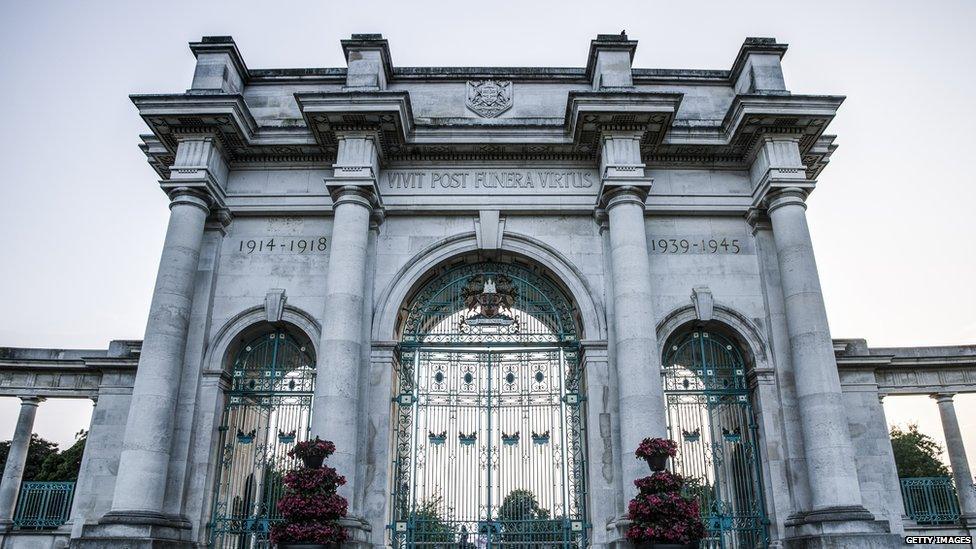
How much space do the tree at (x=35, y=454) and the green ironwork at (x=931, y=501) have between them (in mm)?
43345

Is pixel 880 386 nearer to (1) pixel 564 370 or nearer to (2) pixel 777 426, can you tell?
(2) pixel 777 426

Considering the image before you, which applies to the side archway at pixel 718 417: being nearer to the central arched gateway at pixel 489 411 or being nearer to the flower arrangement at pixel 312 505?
the central arched gateway at pixel 489 411

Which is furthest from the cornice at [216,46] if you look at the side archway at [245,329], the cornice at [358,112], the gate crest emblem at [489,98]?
the side archway at [245,329]

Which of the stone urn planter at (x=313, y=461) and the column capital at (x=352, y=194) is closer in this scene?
the stone urn planter at (x=313, y=461)

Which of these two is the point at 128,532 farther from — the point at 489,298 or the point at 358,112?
the point at 358,112

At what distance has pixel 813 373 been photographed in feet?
44.3

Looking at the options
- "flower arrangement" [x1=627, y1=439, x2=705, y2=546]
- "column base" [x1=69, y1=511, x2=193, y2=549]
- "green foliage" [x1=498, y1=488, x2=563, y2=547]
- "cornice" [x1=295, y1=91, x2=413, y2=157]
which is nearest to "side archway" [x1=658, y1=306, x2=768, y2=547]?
"green foliage" [x1=498, y1=488, x2=563, y2=547]

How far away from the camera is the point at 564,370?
15.4 meters

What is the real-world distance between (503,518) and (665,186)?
26.5ft

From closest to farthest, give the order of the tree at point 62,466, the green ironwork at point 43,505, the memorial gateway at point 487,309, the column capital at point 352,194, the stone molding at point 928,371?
the memorial gateway at point 487,309 → the column capital at point 352,194 → the stone molding at point 928,371 → the green ironwork at point 43,505 → the tree at point 62,466

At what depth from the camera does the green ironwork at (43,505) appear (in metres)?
19.2

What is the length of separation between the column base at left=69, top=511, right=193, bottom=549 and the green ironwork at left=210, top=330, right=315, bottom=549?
4.66 ft

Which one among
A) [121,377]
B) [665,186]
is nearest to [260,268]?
[121,377]

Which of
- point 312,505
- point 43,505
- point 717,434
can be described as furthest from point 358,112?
point 43,505
